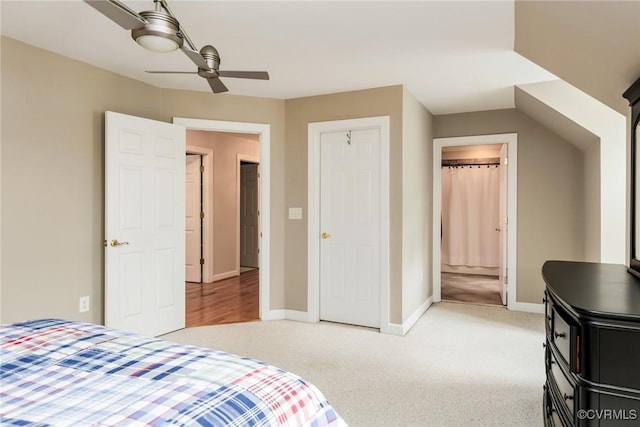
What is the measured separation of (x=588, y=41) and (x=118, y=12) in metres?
2.19

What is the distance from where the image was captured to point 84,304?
10.7ft

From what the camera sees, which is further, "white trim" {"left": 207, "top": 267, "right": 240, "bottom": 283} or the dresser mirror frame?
"white trim" {"left": 207, "top": 267, "right": 240, "bottom": 283}

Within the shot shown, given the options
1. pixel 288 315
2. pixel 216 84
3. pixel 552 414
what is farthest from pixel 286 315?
pixel 552 414

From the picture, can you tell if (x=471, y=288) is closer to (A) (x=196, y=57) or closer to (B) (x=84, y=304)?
(B) (x=84, y=304)

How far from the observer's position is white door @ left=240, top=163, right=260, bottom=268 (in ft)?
25.6

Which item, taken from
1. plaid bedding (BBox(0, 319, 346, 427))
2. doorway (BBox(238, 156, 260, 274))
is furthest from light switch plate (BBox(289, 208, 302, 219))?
doorway (BBox(238, 156, 260, 274))

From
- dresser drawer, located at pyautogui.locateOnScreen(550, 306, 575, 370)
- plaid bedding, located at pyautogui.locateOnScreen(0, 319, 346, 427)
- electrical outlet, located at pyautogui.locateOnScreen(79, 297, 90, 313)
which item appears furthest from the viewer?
electrical outlet, located at pyautogui.locateOnScreen(79, 297, 90, 313)

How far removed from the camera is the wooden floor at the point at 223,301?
14.3 ft

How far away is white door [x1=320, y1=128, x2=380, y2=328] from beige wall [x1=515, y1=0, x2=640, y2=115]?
5.71 ft

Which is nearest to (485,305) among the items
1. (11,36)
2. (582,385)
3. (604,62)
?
(604,62)

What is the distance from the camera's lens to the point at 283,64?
129 inches

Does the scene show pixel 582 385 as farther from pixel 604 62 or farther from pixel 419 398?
pixel 604 62

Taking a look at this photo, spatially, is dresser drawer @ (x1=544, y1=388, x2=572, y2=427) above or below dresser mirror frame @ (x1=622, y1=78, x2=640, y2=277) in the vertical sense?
below

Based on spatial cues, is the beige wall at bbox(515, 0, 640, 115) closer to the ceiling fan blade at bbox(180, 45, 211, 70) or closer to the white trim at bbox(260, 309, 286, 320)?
the ceiling fan blade at bbox(180, 45, 211, 70)
